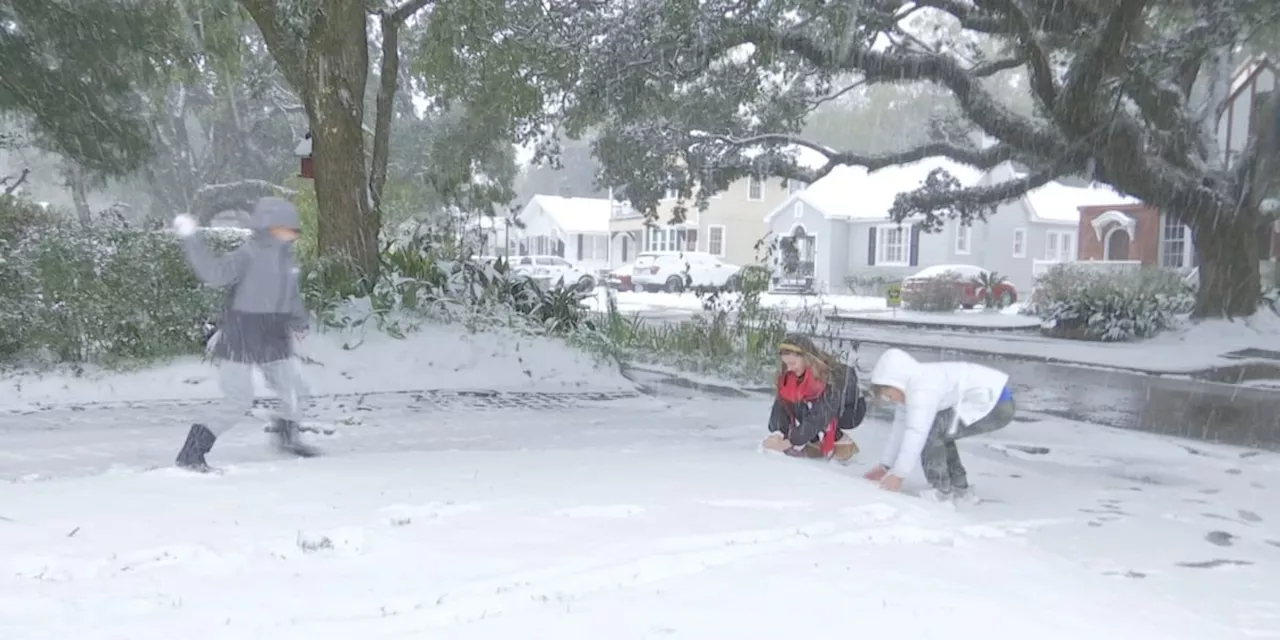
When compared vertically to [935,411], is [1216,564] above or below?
Result: below

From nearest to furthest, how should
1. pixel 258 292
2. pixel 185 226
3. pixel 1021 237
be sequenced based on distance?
pixel 185 226, pixel 258 292, pixel 1021 237

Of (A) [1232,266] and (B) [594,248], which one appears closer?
(A) [1232,266]

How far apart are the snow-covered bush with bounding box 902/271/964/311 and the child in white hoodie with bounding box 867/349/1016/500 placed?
68.9ft

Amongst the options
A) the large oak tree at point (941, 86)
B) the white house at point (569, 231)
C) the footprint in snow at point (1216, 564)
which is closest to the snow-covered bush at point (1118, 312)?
the large oak tree at point (941, 86)

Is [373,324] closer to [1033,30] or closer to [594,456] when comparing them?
[594,456]

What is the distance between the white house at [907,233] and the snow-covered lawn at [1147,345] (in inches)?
705

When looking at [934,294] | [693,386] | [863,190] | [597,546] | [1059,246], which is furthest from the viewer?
[863,190]

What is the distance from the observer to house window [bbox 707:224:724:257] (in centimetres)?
4428

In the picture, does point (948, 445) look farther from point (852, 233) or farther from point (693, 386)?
point (852, 233)

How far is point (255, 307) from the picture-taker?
546 centimetres

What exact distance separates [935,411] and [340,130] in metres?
7.60

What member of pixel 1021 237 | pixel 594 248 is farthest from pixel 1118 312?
→ pixel 594 248

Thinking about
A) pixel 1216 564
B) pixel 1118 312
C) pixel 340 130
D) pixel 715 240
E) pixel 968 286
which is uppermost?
pixel 715 240

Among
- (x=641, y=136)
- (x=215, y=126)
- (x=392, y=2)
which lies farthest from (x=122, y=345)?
(x=215, y=126)
